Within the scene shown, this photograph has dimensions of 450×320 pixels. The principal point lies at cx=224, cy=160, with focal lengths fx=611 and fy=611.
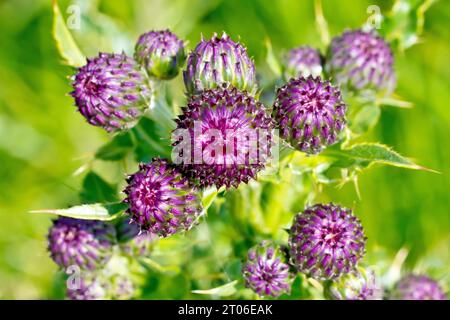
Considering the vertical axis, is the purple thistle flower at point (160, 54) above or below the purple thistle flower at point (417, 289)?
above

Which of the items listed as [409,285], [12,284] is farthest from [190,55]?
[12,284]

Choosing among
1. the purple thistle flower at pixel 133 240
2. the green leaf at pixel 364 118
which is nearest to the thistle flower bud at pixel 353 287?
the green leaf at pixel 364 118

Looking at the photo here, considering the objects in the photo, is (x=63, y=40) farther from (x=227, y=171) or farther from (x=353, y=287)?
(x=353, y=287)

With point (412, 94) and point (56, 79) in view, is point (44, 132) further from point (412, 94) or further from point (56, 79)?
point (412, 94)

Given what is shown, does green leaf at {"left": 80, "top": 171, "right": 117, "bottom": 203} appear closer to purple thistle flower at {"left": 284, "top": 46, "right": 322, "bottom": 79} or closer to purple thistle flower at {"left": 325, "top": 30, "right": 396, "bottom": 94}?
purple thistle flower at {"left": 284, "top": 46, "right": 322, "bottom": 79}

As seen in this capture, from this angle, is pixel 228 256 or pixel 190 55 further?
pixel 228 256

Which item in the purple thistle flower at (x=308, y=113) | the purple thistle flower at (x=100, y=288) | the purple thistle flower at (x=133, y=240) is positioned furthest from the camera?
the purple thistle flower at (x=100, y=288)

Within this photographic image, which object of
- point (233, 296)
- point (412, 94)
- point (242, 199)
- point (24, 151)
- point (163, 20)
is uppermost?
point (163, 20)

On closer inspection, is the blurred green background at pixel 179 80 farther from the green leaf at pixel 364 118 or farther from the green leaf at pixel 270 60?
the green leaf at pixel 364 118
